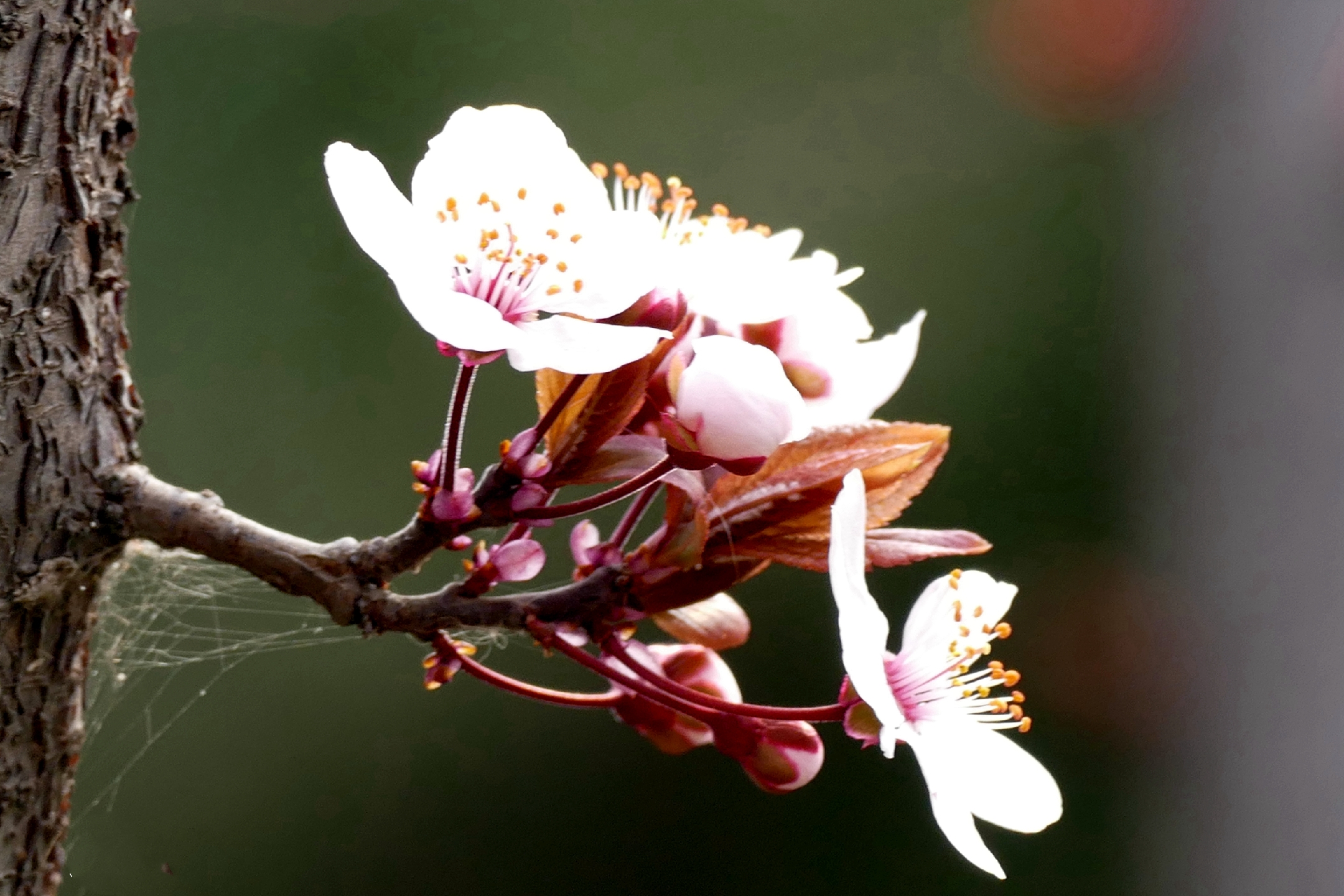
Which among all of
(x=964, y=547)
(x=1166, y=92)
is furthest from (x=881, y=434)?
(x=1166, y=92)

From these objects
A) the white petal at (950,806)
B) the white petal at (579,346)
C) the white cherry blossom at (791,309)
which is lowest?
the white petal at (950,806)

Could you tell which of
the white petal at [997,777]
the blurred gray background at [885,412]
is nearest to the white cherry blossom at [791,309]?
the white petal at [997,777]

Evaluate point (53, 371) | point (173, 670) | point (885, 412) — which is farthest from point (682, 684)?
point (885, 412)

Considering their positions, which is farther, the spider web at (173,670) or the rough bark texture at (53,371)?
the spider web at (173,670)

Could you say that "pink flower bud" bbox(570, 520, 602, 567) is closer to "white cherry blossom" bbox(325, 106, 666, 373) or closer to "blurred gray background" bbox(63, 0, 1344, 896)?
"white cherry blossom" bbox(325, 106, 666, 373)

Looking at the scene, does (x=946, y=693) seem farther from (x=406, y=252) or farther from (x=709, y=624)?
(x=406, y=252)

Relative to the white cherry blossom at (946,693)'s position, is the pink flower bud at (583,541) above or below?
above

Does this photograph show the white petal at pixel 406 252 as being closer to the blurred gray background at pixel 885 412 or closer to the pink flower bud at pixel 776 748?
the pink flower bud at pixel 776 748
